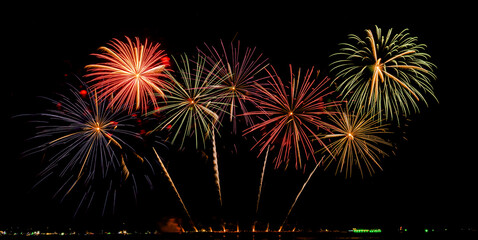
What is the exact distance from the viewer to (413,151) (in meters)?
20.3

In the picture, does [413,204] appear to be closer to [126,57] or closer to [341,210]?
[341,210]

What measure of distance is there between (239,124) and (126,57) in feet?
20.9

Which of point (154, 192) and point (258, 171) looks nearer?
point (258, 171)

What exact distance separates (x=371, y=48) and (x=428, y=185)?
46.0 ft

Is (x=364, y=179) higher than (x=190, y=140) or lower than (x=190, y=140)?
lower

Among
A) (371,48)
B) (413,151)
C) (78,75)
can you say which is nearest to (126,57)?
(78,75)

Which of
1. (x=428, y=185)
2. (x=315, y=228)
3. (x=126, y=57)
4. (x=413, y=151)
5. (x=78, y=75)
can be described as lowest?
(x=315, y=228)

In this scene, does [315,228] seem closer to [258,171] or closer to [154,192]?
[258,171]

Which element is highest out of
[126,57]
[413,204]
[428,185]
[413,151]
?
[126,57]

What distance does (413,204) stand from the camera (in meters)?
20.0

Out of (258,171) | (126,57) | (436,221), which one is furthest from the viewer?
(436,221)

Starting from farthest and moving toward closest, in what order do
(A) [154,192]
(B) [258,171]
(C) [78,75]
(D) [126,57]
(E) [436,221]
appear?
(E) [436,221] < (A) [154,192] < (B) [258,171] < (C) [78,75] < (D) [126,57]

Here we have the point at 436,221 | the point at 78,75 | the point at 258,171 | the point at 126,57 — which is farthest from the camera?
the point at 436,221

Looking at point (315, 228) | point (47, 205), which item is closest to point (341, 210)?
point (315, 228)
